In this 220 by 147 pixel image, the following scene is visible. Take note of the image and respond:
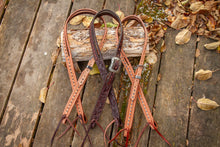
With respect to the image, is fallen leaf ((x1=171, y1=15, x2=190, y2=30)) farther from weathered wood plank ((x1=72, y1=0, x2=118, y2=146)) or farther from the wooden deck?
weathered wood plank ((x1=72, y1=0, x2=118, y2=146))

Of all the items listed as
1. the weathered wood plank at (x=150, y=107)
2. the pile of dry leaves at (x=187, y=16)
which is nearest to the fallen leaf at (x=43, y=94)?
the weathered wood plank at (x=150, y=107)

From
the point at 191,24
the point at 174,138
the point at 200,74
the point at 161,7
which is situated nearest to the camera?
the point at 174,138

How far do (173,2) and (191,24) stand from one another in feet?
1.07

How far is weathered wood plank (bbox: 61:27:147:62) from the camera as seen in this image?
5.16ft

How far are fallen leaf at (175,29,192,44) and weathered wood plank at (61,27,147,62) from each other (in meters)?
0.44

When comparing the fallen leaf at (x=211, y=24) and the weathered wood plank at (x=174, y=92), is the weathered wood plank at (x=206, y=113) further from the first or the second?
the fallen leaf at (x=211, y=24)

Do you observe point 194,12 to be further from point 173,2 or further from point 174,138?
point 174,138

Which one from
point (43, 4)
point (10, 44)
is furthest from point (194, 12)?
point (10, 44)

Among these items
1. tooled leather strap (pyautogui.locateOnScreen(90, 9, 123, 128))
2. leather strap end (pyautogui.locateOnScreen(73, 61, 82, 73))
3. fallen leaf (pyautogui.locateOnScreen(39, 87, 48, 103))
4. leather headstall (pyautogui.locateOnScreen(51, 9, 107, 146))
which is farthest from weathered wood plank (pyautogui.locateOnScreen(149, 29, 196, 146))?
fallen leaf (pyautogui.locateOnScreen(39, 87, 48, 103))

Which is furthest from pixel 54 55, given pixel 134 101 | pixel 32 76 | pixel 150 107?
pixel 150 107

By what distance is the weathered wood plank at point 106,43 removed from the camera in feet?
5.16

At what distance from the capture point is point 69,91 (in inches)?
66.2

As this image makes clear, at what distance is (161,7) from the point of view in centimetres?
194

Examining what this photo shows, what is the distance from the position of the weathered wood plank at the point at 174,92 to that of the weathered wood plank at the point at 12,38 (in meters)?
1.46
